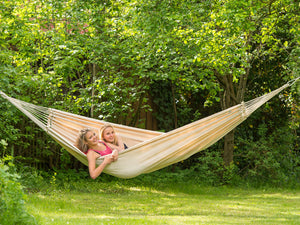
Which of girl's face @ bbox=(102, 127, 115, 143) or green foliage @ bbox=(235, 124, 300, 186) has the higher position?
girl's face @ bbox=(102, 127, 115, 143)

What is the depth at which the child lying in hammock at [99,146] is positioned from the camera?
3.87 metres

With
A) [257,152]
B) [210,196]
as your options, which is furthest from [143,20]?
[257,152]

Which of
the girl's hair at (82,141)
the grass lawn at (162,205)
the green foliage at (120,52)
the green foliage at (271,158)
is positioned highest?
the green foliage at (120,52)

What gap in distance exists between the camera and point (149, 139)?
4121mm

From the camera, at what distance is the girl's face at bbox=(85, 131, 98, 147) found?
4.03 metres

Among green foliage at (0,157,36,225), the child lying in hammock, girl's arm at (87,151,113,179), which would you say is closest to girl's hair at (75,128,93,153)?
the child lying in hammock

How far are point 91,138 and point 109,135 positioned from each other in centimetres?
19

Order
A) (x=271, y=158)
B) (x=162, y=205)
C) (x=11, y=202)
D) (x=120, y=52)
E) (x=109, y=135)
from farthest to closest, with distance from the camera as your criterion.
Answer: (x=271, y=158) → (x=120, y=52) → (x=162, y=205) → (x=109, y=135) → (x=11, y=202)

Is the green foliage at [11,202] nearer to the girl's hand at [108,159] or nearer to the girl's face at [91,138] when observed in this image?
the girl's hand at [108,159]

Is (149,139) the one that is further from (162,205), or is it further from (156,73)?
(156,73)

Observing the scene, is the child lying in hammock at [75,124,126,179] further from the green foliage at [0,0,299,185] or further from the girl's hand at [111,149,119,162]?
the green foliage at [0,0,299,185]

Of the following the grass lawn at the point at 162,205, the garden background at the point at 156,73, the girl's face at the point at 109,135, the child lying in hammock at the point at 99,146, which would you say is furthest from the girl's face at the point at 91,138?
the garden background at the point at 156,73

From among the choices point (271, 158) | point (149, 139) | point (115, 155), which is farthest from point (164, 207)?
point (271, 158)

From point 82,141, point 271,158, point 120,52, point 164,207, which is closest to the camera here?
point 82,141
